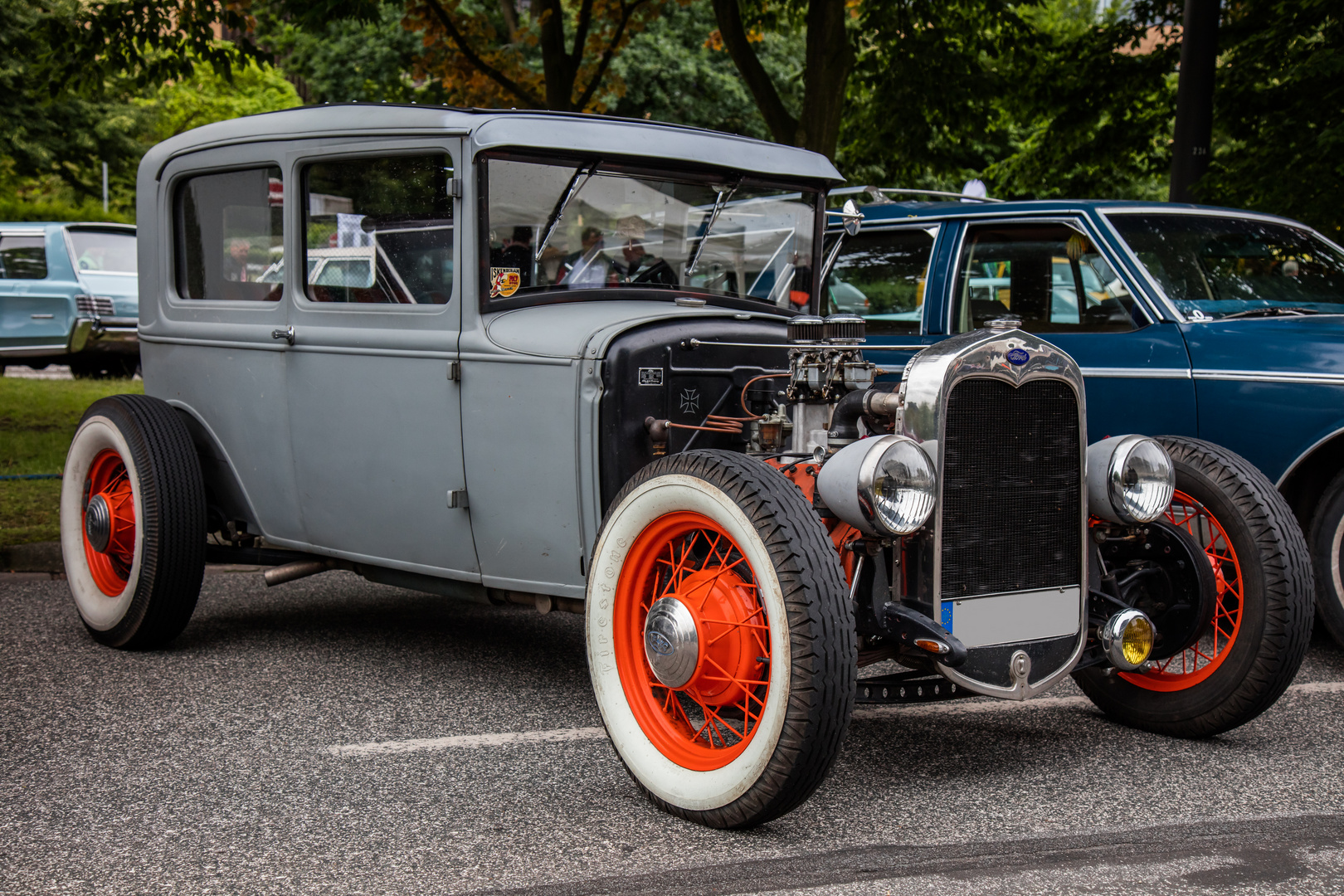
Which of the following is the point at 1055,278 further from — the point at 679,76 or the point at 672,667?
the point at 679,76

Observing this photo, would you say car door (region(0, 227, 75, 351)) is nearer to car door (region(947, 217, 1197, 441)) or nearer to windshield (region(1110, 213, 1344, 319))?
car door (region(947, 217, 1197, 441))

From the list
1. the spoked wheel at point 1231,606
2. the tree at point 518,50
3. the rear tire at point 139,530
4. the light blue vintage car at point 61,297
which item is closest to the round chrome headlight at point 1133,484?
the spoked wheel at point 1231,606

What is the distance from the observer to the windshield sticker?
13.8ft

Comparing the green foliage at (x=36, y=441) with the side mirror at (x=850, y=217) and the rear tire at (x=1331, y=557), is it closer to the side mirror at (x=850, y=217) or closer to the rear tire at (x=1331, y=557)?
the side mirror at (x=850, y=217)

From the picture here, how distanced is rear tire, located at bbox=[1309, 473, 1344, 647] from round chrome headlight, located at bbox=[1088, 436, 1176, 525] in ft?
5.36

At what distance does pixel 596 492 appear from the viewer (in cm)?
395

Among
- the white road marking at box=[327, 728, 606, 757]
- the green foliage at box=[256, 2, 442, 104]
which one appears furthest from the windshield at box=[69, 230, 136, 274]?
the white road marking at box=[327, 728, 606, 757]

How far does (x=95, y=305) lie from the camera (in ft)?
46.9

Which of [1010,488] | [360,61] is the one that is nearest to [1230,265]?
[1010,488]

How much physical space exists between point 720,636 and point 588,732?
0.95 meters

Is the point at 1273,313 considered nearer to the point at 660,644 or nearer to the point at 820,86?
the point at 660,644

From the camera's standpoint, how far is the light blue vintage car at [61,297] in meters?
14.1

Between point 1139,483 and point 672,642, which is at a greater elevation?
point 1139,483

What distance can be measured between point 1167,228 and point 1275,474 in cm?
134
